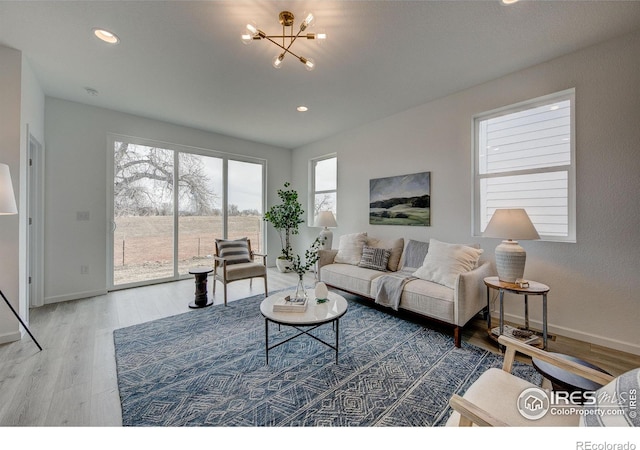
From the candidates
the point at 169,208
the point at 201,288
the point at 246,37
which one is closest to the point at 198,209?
the point at 169,208

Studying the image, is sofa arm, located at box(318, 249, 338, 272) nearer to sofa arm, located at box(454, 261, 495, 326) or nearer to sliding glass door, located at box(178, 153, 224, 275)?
sofa arm, located at box(454, 261, 495, 326)

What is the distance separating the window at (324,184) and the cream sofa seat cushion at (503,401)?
3.84 meters

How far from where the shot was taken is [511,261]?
7.41 ft

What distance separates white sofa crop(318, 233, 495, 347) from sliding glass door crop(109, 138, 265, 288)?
2356 mm

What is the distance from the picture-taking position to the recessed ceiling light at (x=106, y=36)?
2.11m

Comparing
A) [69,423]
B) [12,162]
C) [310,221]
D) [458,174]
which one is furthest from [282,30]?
[310,221]

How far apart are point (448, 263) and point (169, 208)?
4.32m

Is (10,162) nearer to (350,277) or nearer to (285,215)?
(285,215)

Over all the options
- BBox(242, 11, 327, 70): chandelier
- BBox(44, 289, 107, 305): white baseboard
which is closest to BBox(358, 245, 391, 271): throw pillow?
BBox(242, 11, 327, 70): chandelier

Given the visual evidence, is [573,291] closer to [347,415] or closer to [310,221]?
[347,415]

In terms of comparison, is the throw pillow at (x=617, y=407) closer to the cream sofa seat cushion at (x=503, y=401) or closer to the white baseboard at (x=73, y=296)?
the cream sofa seat cushion at (x=503, y=401)

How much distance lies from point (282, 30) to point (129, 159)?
3.33m

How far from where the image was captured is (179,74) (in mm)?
2742

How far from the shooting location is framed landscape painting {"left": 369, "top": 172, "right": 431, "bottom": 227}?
3496 millimetres
